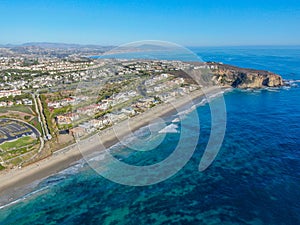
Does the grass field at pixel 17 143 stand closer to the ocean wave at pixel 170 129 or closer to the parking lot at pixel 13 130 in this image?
the parking lot at pixel 13 130

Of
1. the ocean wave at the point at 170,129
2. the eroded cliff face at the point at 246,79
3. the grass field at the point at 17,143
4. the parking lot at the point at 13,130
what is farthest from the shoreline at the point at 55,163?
the eroded cliff face at the point at 246,79

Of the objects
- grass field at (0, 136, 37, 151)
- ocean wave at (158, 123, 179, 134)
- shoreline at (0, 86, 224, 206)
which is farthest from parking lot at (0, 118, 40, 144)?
ocean wave at (158, 123, 179, 134)

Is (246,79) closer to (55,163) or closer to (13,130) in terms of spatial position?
(55,163)

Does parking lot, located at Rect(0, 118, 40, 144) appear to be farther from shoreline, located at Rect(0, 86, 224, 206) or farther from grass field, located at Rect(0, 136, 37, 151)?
shoreline, located at Rect(0, 86, 224, 206)

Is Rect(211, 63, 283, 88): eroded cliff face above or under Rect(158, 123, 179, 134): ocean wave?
above

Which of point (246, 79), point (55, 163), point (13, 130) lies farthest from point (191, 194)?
point (246, 79)

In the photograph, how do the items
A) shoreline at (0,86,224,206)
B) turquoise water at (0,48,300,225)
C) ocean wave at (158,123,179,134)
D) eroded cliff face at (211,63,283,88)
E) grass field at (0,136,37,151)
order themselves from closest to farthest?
turquoise water at (0,48,300,225) < shoreline at (0,86,224,206) < grass field at (0,136,37,151) < ocean wave at (158,123,179,134) < eroded cliff face at (211,63,283,88)
